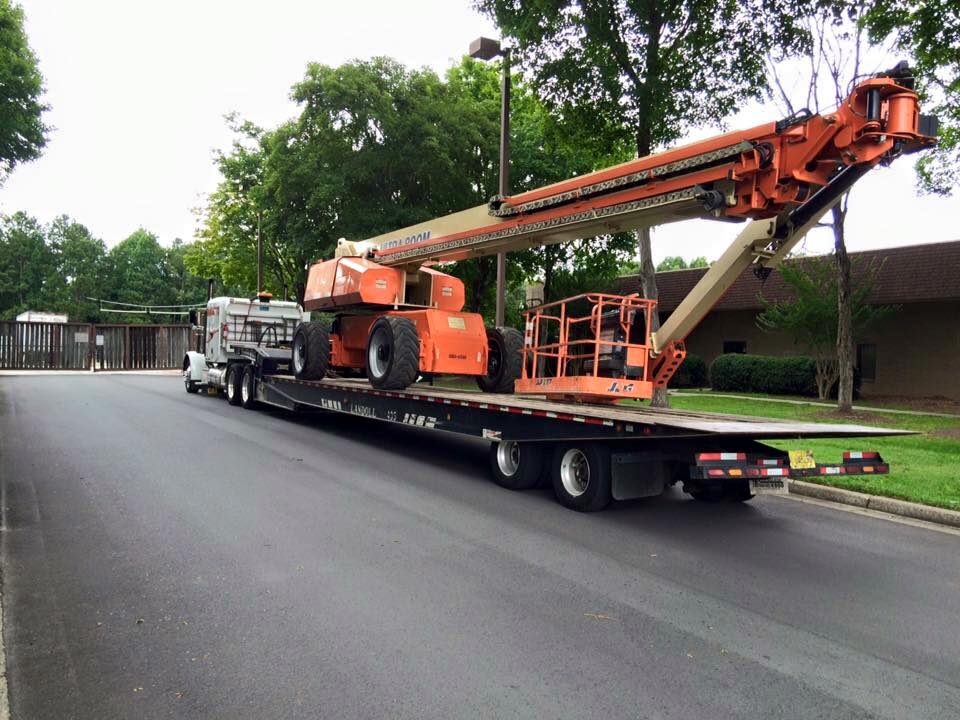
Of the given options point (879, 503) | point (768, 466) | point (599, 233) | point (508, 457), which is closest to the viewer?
point (768, 466)

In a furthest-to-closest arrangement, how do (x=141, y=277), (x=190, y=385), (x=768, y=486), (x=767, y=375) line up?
(x=141, y=277)
(x=767, y=375)
(x=190, y=385)
(x=768, y=486)

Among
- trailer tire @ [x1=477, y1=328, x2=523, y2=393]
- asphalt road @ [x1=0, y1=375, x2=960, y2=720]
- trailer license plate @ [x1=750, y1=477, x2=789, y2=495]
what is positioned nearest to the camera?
asphalt road @ [x1=0, y1=375, x2=960, y2=720]

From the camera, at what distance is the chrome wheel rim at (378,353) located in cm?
1120

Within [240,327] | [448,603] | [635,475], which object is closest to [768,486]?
[635,475]

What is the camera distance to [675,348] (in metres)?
8.65

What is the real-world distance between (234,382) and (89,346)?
963 inches

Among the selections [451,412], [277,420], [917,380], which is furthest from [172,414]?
[917,380]

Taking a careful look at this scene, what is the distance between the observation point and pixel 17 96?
20.3 m

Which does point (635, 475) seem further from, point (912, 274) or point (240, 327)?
point (912, 274)

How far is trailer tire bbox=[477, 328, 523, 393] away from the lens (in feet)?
38.4

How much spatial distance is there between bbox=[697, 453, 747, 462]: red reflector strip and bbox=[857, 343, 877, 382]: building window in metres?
19.9

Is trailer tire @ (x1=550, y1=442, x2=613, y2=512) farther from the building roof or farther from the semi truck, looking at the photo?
the building roof

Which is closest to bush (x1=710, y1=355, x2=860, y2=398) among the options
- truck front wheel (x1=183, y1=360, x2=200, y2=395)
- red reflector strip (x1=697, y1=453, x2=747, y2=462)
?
truck front wheel (x1=183, y1=360, x2=200, y2=395)

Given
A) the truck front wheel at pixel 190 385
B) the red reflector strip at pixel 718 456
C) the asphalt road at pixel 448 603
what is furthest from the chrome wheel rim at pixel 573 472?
the truck front wheel at pixel 190 385
